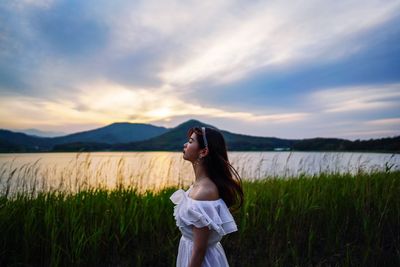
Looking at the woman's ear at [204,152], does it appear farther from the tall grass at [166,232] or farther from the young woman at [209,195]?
the tall grass at [166,232]

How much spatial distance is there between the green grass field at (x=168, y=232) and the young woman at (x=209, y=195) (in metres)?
1.73

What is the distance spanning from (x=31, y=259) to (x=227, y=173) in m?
2.77

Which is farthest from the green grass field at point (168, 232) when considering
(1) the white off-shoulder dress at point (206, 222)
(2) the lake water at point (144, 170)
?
(1) the white off-shoulder dress at point (206, 222)

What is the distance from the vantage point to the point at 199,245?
164 cm

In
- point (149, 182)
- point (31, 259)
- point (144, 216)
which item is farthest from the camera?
point (149, 182)

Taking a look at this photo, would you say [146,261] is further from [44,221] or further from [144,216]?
[44,221]

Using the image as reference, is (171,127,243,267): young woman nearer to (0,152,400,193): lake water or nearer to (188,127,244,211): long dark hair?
(188,127,244,211): long dark hair

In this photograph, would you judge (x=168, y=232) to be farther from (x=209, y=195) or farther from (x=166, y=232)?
(x=209, y=195)

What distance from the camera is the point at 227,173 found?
1847mm

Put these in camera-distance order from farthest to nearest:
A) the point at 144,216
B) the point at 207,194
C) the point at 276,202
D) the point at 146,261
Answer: the point at 276,202 < the point at 144,216 < the point at 146,261 < the point at 207,194

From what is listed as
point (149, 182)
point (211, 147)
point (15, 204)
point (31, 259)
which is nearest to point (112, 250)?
point (31, 259)

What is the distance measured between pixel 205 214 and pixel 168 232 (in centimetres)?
257

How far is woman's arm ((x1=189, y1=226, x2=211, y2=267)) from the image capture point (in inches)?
63.6

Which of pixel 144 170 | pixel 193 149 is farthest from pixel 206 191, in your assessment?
pixel 144 170
